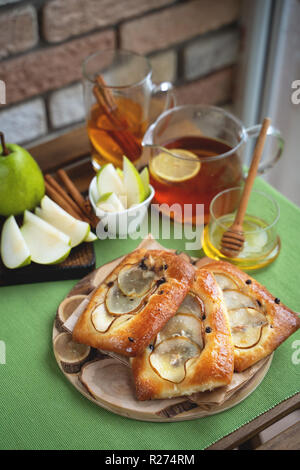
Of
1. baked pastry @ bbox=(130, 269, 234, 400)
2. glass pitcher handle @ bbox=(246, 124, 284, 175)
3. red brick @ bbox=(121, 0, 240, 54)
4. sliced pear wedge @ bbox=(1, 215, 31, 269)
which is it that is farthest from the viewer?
red brick @ bbox=(121, 0, 240, 54)

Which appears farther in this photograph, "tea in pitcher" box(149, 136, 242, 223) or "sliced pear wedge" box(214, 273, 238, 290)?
"tea in pitcher" box(149, 136, 242, 223)

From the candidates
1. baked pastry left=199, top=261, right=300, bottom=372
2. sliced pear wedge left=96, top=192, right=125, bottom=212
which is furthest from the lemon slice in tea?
baked pastry left=199, top=261, right=300, bottom=372

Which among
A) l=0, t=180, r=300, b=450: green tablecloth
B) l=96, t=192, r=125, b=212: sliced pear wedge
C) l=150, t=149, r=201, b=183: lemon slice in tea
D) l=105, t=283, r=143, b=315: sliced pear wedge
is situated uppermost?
l=150, t=149, r=201, b=183: lemon slice in tea

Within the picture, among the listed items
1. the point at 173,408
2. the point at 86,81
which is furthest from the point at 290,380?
the point at 86,81

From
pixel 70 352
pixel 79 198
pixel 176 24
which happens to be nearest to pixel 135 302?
pixel 70 352

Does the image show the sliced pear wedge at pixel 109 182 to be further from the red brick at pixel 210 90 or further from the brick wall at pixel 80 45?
the red brick at pixel 210 90

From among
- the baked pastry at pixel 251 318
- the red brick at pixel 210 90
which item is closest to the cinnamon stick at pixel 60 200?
the baked pastry at pixel 251 318

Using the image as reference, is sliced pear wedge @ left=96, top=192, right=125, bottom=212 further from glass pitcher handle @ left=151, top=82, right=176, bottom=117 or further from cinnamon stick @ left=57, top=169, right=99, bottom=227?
glass pitcher handle @ left=151, top=82, right=176, bottom=117
